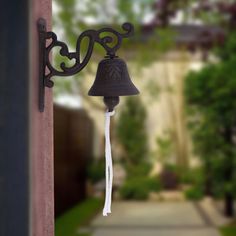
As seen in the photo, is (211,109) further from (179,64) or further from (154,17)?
(179,64)

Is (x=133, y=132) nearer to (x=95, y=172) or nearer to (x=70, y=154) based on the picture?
(x=95, y=172)

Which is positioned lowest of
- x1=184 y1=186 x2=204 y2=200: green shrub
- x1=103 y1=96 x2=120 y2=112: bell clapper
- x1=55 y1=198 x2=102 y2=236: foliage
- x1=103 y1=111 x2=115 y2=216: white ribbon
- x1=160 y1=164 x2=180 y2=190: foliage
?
x1=55 y1=198 x2=102 y2=236: foliage

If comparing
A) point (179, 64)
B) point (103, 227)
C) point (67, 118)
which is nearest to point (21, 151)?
point (103, 227)

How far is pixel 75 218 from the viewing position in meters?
7.27

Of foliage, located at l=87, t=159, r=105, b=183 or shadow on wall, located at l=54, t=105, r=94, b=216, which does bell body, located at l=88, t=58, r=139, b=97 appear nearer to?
shadow on wall, located at l=54, t=105, r=94, b=216

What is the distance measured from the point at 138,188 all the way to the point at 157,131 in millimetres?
2381

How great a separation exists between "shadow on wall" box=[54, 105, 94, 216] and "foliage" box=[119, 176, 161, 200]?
88cm

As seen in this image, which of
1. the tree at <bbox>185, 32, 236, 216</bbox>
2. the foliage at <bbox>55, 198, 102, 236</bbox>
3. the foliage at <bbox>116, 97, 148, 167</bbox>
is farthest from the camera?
the foliage at <bbox>116, 97, 148, 167</bbox>

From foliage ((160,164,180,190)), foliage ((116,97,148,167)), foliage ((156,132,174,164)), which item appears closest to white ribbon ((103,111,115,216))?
foliage ((160,164,180,190))

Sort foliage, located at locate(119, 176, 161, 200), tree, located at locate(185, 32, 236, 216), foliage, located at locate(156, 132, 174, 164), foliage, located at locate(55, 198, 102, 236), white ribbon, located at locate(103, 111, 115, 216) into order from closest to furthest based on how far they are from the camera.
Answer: white ribbon, located at locate(103, 111, 115, 216) < foliage, located at locate(55, 198, 102, 236) < tree, located at locate(185, 32, 236, 216) < foliage, located at locate(119, 176, 161, 200) < foliage, located at locate(156, 132, 174, 164)

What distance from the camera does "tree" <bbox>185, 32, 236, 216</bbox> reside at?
22.8 feet

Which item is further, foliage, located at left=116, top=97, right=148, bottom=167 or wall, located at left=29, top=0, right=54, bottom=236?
foliage, located at left=116, top=97, right=148, bottom=167

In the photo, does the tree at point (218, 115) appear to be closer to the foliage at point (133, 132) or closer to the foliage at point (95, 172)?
the foliage at point (95, 172)

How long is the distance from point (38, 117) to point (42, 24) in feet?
1.15
